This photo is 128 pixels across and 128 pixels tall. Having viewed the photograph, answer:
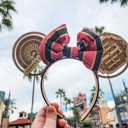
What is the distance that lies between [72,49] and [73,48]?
2 cm

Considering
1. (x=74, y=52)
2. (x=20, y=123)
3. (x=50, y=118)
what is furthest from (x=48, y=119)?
(x=20, y=123)

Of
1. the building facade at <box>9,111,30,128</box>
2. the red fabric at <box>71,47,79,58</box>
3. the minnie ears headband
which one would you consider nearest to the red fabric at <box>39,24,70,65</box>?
the minnie ears headband

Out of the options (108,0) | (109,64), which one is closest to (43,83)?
(109,64)

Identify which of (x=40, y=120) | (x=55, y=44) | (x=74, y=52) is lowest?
(x=40, y=120)

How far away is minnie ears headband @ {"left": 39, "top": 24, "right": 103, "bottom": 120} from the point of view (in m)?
1.32

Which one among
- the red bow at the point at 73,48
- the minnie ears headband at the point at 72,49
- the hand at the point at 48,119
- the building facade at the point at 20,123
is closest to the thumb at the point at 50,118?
the hand at the point at 48,119

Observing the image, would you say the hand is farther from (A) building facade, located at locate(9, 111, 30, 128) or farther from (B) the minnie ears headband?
(A) building facade, located at locate(9, 111, 30, 128)

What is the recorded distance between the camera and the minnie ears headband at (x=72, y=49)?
132 cm

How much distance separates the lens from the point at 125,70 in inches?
70.4

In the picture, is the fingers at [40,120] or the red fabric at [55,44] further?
the red fabric at [55,44]

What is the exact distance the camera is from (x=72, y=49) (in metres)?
1.35

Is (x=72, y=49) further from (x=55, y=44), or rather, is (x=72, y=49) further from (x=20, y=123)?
(x=20, y=123)

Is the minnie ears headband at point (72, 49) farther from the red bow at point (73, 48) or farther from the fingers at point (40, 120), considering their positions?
the fingers at point (40, 120)

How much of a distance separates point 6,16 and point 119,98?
16039 mm
